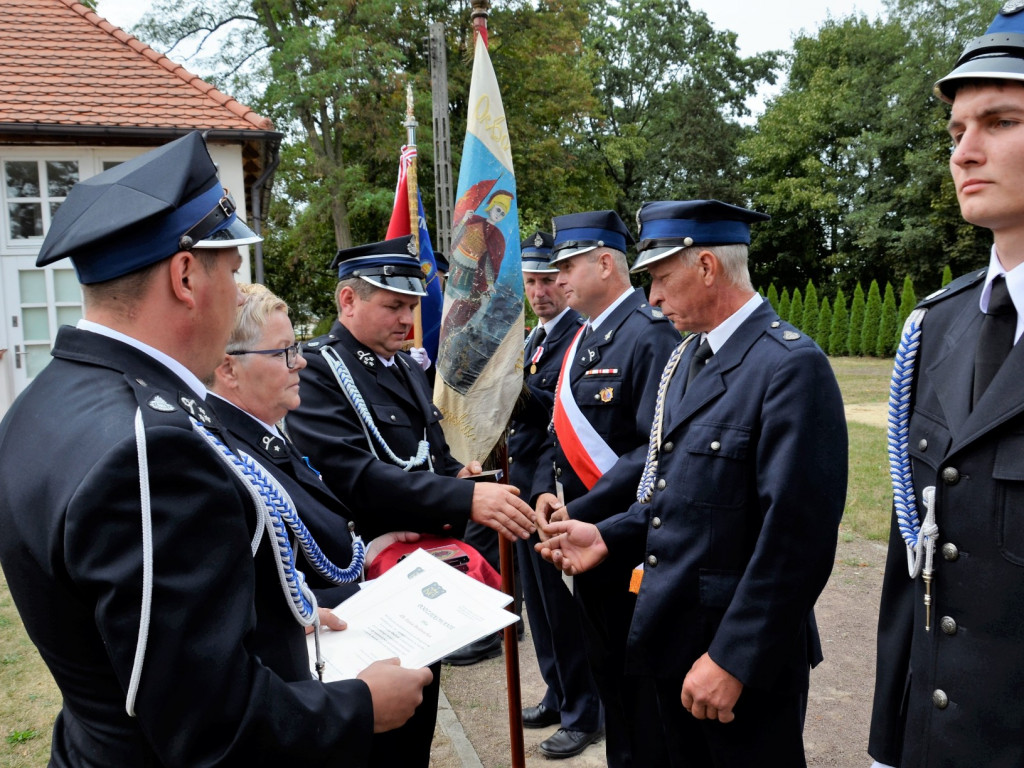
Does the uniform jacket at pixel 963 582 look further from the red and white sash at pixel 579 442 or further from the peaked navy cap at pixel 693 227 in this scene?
→ the red and white sash at pixel 579 442

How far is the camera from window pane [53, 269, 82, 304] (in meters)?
11.1

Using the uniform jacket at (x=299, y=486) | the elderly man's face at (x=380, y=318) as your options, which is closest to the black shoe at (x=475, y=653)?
the elderly man's face at (x=380, y=318)

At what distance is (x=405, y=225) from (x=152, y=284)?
5.28 meters

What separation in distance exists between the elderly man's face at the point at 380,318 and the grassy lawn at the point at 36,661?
2595 millimetres

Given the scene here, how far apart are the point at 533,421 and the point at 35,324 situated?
9229mm

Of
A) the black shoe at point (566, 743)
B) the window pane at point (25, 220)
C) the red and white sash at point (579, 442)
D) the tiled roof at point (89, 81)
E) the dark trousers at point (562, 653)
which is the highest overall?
the tiled roof at point (89, 81)

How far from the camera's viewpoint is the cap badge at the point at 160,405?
1.32 metres

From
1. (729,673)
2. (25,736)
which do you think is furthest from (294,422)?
(25,736)

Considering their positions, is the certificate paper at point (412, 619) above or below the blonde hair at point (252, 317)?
below

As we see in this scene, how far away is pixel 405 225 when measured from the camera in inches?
260

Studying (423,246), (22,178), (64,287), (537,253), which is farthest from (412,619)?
(22,178)

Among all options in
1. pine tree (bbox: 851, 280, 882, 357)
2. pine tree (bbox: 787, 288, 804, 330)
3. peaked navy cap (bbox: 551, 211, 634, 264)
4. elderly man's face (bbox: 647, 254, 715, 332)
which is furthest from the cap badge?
pine tree (bbox: 787, 288, 804, 330)

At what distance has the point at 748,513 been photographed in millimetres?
2408

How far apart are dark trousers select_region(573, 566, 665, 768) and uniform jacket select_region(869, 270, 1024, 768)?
1.56m
